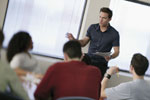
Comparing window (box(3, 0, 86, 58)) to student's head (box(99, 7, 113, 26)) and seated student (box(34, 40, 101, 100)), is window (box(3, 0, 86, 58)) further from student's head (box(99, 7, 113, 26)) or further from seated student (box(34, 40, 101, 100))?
seated student (box(34, 40, 101, 100))

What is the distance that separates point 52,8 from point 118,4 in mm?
1262

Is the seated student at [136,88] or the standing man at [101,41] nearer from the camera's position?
the seated student at [136,88]

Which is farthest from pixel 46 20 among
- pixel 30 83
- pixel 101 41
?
pixel 30 83

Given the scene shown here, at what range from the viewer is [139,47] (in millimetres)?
5586

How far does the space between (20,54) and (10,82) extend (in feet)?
0.79

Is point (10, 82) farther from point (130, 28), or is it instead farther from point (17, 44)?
point (130, 28)

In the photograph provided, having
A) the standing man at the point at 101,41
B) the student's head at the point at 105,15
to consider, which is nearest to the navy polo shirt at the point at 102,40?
the standing man at the point at 101,41

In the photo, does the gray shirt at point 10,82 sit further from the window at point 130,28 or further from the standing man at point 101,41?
the window at point 130,28

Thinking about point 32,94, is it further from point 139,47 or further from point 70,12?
point 139,47

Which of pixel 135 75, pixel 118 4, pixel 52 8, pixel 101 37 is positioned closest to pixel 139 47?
pixel 118 4

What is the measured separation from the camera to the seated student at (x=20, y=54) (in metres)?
2.11

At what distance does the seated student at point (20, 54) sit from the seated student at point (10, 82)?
0.10 meters

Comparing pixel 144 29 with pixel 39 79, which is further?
pixel 144 29

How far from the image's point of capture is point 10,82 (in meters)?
2.01
